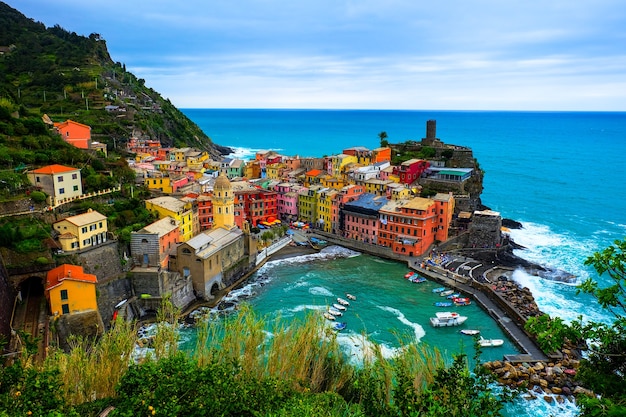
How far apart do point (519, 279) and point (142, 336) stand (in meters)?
33.6

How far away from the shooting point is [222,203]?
149ft

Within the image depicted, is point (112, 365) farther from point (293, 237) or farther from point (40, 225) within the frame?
point (293, 237)

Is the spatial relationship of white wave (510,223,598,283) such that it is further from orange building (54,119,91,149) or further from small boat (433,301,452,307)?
orange building (54,119,91,149)

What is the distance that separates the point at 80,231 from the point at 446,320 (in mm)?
27732

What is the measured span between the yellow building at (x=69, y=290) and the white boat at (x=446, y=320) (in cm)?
2400

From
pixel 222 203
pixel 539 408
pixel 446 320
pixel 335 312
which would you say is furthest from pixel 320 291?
pixel 539 408

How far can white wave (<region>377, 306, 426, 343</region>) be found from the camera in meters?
33.2

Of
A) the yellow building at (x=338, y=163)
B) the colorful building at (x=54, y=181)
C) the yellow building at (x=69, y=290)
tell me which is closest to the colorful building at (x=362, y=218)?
the yellow building at (x=338, y=163)

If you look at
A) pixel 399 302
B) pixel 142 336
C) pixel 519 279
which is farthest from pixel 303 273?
pixel 519 279

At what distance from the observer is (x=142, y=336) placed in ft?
104

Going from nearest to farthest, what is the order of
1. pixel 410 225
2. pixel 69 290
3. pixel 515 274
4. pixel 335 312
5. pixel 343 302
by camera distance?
1. pixel 69 290
2. pixel 335 312
3. pixel 343 302
4. pixel 515 274
5. pixel 410 225

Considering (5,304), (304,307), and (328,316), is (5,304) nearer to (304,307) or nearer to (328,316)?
(304,307)

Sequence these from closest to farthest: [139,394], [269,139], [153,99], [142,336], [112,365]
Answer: [139,394]
[112,365]
[142,336]
[153,99]
[269,139]

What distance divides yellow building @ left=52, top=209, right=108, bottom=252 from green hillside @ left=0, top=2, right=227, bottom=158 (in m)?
24.2
